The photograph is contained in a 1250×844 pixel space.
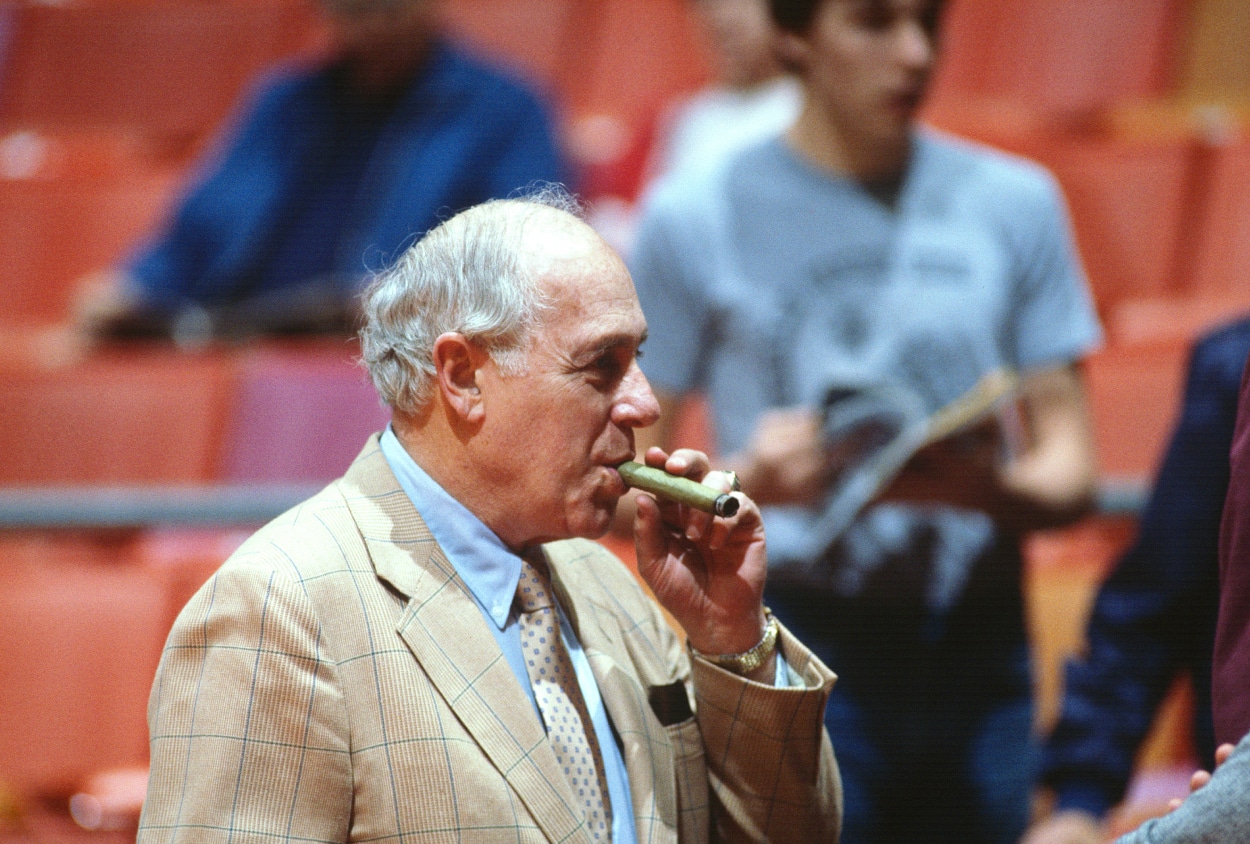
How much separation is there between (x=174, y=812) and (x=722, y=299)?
89 centimetres

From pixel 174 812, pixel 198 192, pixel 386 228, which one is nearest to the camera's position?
pixel 174 812

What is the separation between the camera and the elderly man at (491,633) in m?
0.89

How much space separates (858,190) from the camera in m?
1.59

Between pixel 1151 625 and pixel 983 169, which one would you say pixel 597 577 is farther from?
pixel 983 169

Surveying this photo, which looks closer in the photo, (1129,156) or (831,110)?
(831,110)

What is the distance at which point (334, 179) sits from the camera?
2.96m

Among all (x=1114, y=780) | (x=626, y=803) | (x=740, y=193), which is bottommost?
(x=1114, y=780)

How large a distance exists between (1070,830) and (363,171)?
6.72ft

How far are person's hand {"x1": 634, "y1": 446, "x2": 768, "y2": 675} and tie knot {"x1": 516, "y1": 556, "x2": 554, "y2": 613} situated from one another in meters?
0.07

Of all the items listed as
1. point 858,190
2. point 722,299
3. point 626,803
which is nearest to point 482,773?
point 626,803

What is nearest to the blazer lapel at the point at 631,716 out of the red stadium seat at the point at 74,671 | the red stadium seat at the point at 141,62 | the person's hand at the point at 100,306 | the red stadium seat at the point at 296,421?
the red stadium seat at the point at 74,671

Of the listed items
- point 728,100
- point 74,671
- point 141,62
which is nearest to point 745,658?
point 74,671

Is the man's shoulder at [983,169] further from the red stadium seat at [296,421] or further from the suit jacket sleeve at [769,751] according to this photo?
the red stadium seat at [296,421]

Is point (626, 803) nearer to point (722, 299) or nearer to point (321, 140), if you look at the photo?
point (722, 299)
